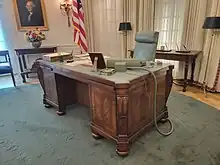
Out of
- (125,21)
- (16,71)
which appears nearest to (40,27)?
(16,71)

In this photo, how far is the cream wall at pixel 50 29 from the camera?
14.6 ft

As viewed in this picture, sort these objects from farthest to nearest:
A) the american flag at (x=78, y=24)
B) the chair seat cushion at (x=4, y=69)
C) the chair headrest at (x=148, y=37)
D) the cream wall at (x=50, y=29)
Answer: the cream wall at (x=50, y=29) < the american flag at (x=78, y=24) < the chair seat cushion at (x=4, y=69) < the chair headrest at (x=148, y=37)

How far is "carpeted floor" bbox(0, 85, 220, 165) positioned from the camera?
1.74 m

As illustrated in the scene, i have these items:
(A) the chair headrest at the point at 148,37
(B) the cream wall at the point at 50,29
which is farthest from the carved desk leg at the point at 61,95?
(B) the cream wall at the point at 50,29

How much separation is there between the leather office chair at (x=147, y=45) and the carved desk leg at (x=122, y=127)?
134 cm

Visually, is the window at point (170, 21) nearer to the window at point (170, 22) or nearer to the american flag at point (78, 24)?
the window at point (170, 22)

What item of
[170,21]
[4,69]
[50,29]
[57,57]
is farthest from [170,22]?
[4,69]

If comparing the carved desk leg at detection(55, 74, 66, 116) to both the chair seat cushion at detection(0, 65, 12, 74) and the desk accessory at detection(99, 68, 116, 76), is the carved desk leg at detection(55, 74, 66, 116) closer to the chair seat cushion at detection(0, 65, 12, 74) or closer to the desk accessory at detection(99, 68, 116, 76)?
the desk accessory at detection(99, 68, 116, 76)

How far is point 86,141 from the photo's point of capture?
204 centimetres

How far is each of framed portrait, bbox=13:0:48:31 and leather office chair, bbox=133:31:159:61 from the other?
3030 mm

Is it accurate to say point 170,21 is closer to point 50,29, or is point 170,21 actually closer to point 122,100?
point 122,100

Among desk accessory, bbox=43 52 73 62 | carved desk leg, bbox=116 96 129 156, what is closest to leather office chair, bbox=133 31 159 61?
desk accessory, bbox=43 52 73 62

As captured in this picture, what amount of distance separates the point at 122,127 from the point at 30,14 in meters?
4.20

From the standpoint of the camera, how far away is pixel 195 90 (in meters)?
3.51
